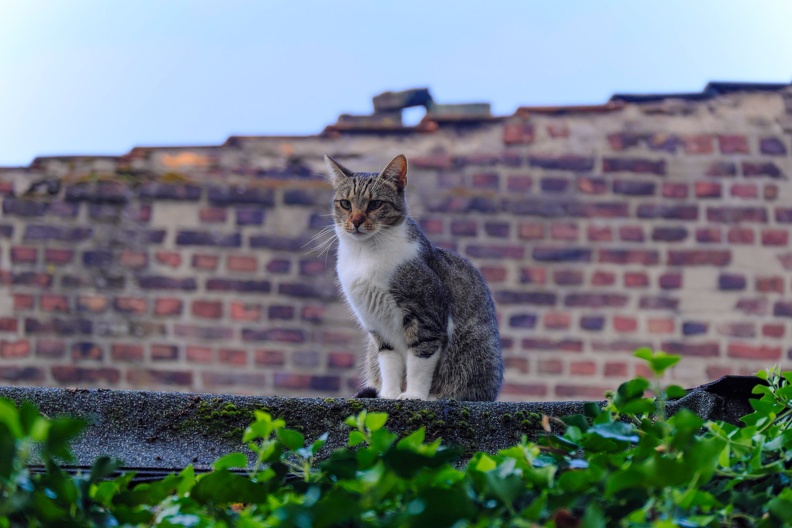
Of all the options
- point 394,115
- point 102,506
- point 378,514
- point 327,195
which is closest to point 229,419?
point 102,506

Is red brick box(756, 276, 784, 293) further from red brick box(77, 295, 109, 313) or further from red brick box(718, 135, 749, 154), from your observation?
red brick box(77, 295, 109, 313)

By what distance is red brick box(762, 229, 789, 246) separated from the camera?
4473 mm

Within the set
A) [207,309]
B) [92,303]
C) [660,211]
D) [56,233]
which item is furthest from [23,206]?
[660,211]

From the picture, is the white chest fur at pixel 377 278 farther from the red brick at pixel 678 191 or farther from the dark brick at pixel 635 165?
the red brick at pixel 678 191

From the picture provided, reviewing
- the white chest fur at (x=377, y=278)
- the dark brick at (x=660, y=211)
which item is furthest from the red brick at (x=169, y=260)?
the dark brick at (x=660, y=211)

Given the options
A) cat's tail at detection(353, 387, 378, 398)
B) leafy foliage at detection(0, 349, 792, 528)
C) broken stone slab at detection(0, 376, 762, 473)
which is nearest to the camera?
leafy foliage at detection(0, 349, 792, 528)

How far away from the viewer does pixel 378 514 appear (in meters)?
0.79

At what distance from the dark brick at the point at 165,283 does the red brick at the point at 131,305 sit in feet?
0.23

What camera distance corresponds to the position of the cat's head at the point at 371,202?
3029 mm

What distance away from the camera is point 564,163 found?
450 centimetres

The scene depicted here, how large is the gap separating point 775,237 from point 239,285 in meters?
2.61

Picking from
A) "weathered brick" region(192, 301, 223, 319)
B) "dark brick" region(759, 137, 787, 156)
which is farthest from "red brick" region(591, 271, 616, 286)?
"weathered brick" region(192, 301, 223, 319)

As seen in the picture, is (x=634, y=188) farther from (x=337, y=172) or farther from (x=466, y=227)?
(x=337, y=172)

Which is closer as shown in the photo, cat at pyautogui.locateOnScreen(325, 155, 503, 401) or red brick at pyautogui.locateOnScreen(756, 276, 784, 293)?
cat at pyautogui.locateOnScreen(325, 155, 503, 401)
